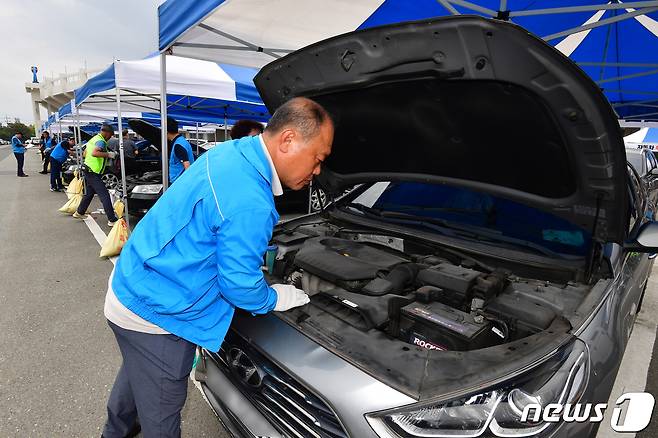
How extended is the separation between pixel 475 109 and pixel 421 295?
0.94 m

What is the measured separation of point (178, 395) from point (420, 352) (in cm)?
103

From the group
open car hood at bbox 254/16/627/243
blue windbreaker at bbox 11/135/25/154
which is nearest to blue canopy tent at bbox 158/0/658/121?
open car hood at bbox 254/16/627/243

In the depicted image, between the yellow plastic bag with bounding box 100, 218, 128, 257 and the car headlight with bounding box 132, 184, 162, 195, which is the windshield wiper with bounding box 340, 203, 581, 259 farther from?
the car headlight with bounding box 132, 184, 162, 195

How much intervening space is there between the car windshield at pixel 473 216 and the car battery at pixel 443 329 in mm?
728

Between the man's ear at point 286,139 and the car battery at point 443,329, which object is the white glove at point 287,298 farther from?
the man's ear at point 286,139

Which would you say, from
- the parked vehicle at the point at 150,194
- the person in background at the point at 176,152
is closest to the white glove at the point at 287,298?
the parked vehicle at the point at 150,194

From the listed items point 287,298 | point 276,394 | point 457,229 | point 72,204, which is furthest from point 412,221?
point 72,204

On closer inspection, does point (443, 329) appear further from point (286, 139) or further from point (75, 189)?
point (75, 189)

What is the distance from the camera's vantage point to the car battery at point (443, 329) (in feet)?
4.83

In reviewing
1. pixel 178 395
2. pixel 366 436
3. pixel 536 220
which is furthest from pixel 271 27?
pixel 366 436

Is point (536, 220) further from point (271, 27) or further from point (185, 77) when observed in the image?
point (185, 77)

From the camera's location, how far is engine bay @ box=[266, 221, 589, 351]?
1562mm

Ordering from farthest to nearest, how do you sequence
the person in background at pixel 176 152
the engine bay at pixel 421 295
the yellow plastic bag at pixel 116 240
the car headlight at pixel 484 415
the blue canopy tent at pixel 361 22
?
the person in background at pixel 176 152 → the yellow plastic bag at pixel 116 240 → the blue canopy tent at pixel 361 22 → the engine bay at pixel 421 295 → the car headlight at pixel 484 415

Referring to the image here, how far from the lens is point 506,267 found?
2039 millimetres
